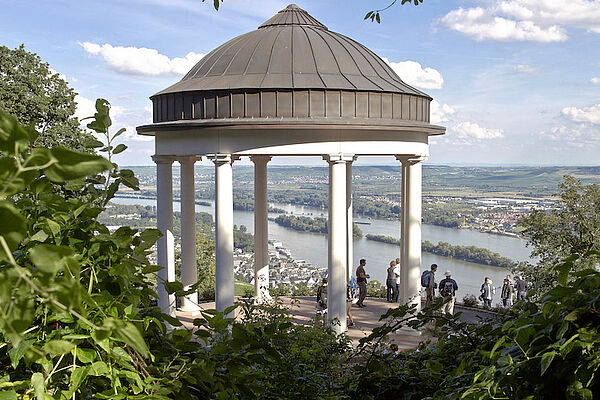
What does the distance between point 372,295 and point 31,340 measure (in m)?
22.4

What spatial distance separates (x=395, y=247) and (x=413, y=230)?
36133mm

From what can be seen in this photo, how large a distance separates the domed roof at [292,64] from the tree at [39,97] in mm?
11826

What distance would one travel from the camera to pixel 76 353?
2.15m

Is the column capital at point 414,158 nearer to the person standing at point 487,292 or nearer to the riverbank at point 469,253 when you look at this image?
the person standing at point 487,292

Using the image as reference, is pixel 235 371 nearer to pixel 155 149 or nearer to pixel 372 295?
pixel 155 149

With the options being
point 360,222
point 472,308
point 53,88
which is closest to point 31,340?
point 472,308

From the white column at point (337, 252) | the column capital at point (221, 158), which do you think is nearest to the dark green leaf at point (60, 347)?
the column capital at point (221, 158)

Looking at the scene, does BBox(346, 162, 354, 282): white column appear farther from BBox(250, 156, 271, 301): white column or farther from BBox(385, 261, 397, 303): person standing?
BBox(250, 156, 271, 301): white column

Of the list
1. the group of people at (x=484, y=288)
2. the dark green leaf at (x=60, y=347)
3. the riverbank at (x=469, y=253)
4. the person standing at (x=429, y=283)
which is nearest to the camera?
the dark green leaf at (x=60, y=347)

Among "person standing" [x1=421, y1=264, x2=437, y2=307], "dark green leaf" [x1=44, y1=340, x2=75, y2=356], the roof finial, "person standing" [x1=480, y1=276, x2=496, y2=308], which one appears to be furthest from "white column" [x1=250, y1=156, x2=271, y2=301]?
"dark green leaf" [x1=44, y1=340, x2=75, y2=356]

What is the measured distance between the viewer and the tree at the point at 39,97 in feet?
87.1

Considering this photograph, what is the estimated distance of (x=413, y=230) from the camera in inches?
714

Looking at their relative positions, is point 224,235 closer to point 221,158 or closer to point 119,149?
point 221,158

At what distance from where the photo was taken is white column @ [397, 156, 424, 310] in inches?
710
